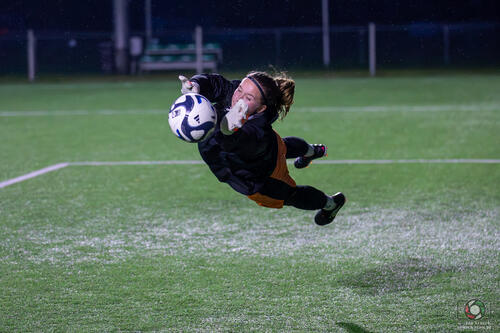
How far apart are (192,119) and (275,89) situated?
33.2 inches

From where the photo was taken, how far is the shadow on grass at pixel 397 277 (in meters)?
3.83

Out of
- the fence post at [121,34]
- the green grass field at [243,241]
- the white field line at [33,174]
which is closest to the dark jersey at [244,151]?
the green grass field at [243,241]

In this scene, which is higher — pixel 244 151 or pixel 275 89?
pixel 275 89

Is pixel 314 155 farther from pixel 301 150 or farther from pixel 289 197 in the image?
pixel 289 197

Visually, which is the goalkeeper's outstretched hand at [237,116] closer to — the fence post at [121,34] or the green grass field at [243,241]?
the green grass field at [243,241]

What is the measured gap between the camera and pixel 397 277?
4016mm

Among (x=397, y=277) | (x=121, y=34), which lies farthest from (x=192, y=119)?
(x=121, y=34)

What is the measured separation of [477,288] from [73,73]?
2481 centimetres

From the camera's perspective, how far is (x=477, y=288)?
12.4 feet

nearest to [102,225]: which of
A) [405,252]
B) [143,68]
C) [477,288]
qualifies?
[405,252]

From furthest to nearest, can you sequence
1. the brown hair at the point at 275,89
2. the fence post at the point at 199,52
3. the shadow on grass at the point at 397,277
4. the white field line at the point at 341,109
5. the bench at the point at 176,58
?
the bench at the point at 176,58 → the fence post at the point at 199,52 → the white field line at the point at 341,109 → the brown hair at the point at 275,89 → the shadow on grass at the point at 397,277

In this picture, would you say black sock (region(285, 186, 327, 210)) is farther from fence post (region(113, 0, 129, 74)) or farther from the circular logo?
fence post (region(113, 0, 129, 74))

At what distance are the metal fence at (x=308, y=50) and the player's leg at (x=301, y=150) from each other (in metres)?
21.4

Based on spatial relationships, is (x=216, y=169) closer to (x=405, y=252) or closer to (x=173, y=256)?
(x=173, y=256)
